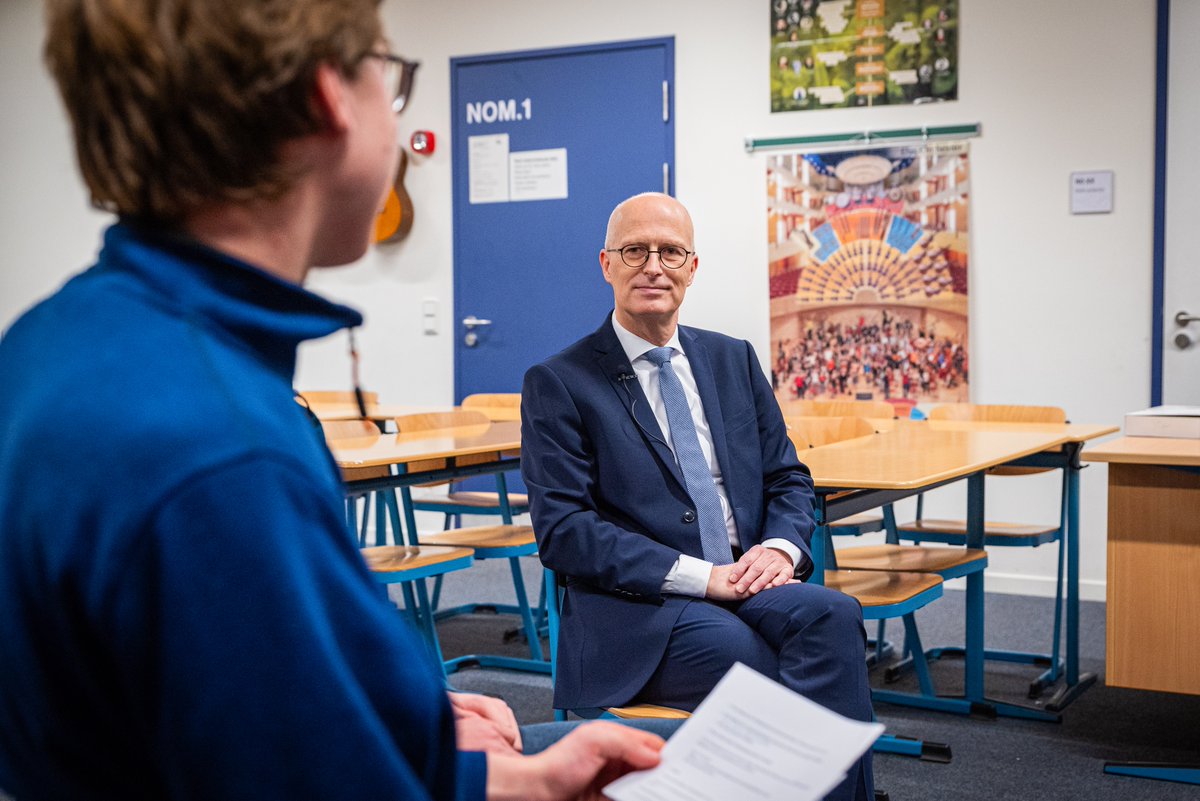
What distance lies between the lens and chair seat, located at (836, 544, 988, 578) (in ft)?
10.0

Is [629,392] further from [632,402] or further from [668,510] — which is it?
[668,510]

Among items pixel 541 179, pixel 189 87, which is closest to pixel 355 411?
pixel 541 179

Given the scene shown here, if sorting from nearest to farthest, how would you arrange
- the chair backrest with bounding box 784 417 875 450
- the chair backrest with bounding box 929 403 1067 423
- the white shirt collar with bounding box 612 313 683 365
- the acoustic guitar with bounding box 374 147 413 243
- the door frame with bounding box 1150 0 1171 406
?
the white shirt collar with bounding box 612 313 683 365, the chair backrest with bounding box 784 417 875 450, the chair backrest with bounding box 929 403 1067 423, the door frame with bounding box 1150 0 1171 406, the acoustic guitar with bounding box 374 147 413 243

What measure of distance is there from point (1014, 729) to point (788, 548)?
4.46ft

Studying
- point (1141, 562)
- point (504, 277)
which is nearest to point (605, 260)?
point (1141, 562)

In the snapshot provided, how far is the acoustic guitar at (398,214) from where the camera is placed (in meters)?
6.08

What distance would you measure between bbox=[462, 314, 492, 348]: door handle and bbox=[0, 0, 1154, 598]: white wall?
0.45 feet

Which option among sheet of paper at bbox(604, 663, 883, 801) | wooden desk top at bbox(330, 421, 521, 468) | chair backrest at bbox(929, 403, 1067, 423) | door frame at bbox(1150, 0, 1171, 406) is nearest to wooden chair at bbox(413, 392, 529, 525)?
wooden desk top at bbox(330, 421, 521, 468)

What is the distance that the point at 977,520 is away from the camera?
3.48 metres

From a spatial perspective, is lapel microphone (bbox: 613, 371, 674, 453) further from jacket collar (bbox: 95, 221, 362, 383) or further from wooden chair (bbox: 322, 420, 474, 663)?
jacket collar (bbox: 95, 221, 362, 383)

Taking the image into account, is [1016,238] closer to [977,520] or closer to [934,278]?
[934,278]

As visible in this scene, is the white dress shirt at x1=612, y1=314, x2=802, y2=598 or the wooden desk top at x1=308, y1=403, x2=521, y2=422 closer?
the white dress shirt at x1=612, y1=314, x2=802, y2=598

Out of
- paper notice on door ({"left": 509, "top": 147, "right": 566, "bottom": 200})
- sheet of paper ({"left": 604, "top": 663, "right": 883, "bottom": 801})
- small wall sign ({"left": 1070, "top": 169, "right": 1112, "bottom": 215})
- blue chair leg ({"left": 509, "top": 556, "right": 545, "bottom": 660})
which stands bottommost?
blue chair leg ({"left": 509, "top": 556, "right": 545, "bottom": 660})

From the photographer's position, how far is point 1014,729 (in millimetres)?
3156
